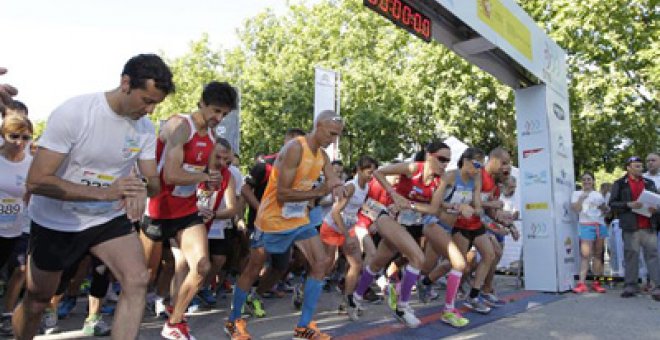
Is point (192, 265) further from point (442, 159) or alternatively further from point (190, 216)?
point (442, 159)

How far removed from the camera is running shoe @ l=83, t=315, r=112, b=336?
16.2ft

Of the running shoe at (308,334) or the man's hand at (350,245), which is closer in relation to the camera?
the running shoe at (308,334)

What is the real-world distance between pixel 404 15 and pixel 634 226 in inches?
207

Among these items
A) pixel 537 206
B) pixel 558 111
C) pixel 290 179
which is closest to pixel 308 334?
pixel 290 179

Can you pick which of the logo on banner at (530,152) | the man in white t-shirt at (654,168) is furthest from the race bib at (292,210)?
the man in white t-shirt at (654,168)

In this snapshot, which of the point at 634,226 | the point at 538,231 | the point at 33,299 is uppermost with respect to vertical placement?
the point at 634,226

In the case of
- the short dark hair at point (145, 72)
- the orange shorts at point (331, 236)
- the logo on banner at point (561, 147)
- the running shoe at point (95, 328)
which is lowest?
the running shoe at point (95, 328)

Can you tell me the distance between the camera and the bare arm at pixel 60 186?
9.55 feet

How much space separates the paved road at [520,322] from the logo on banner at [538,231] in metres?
1.61

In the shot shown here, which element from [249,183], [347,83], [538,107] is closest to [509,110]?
[347,83]

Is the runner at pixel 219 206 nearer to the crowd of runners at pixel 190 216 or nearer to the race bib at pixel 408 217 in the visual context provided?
the crowd of runners at pixel 190 216

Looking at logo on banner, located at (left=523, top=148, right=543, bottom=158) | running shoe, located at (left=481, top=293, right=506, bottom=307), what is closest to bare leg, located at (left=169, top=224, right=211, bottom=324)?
running shoe, located at (left=481, top=293, right=506, bottom=307)

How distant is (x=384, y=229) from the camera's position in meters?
5.84

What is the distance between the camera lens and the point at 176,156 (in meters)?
4.32
